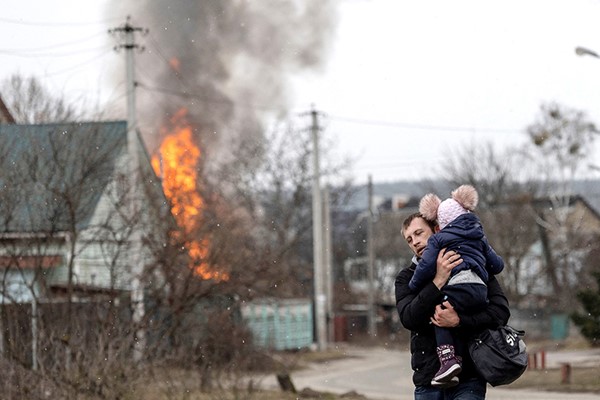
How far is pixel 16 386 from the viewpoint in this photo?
12266 millimetres

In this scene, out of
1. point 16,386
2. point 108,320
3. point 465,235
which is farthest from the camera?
point 108,320

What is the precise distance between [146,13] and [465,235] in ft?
84.4

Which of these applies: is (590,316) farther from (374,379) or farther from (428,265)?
(428,265)

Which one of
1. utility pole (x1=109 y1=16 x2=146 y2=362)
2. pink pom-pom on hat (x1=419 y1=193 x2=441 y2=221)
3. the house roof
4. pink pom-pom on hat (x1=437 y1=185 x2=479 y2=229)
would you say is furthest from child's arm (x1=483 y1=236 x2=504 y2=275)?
the house roof

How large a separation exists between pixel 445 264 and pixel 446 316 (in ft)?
0.89

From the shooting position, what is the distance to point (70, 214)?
53.2 feet

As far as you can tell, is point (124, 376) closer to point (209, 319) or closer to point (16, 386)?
point (16, 386)

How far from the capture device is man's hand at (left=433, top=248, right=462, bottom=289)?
224 inches

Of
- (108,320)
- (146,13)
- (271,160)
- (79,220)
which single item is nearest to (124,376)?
(108,320)

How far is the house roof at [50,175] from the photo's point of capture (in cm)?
1584

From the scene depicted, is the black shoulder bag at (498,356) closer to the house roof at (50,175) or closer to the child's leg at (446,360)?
the child's leg at (446,360)

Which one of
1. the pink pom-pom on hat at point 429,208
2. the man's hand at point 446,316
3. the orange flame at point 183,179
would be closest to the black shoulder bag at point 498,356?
the man's hand at point 446,316

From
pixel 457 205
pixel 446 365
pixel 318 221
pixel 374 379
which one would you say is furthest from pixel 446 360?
pixel 318 221

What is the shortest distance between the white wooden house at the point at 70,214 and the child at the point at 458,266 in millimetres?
10482
